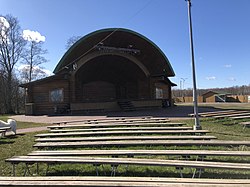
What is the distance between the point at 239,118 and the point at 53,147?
11199 millimetres

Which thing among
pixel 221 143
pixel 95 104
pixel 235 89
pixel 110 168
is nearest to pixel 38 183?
pixel 110 168

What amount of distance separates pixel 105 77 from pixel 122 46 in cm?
642

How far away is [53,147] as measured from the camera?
6.13 metres

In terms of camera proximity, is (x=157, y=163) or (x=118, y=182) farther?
(x=157, y=163)

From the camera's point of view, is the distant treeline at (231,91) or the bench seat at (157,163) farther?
the distant treeline at (231,91)

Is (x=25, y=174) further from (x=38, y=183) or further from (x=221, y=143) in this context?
(x=221, y=143)

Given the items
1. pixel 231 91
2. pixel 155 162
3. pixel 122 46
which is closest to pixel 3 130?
pixel 155 162

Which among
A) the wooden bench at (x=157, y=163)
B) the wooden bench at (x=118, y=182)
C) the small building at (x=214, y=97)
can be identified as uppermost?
the small building at (x=214, y=97)

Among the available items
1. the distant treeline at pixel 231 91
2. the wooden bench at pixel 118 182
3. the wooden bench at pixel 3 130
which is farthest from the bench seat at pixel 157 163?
the distant treeline at pixel 231 91

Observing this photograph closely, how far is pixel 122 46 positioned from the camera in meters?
24.2

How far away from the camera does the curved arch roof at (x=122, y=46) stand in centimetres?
2094

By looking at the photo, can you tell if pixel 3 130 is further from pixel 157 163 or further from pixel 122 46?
pixel 122 46

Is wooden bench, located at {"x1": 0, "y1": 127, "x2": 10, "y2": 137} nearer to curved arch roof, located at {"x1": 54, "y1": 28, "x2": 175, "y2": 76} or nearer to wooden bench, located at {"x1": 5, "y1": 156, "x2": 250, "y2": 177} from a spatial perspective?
wooden bench, located at {"x1": 5, "y1": 156, "x2": 250, "y2": 177}

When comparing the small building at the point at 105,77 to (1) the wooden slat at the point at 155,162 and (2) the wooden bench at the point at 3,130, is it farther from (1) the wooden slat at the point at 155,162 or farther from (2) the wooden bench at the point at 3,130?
(1) the wooden slat at the point at 155,162
